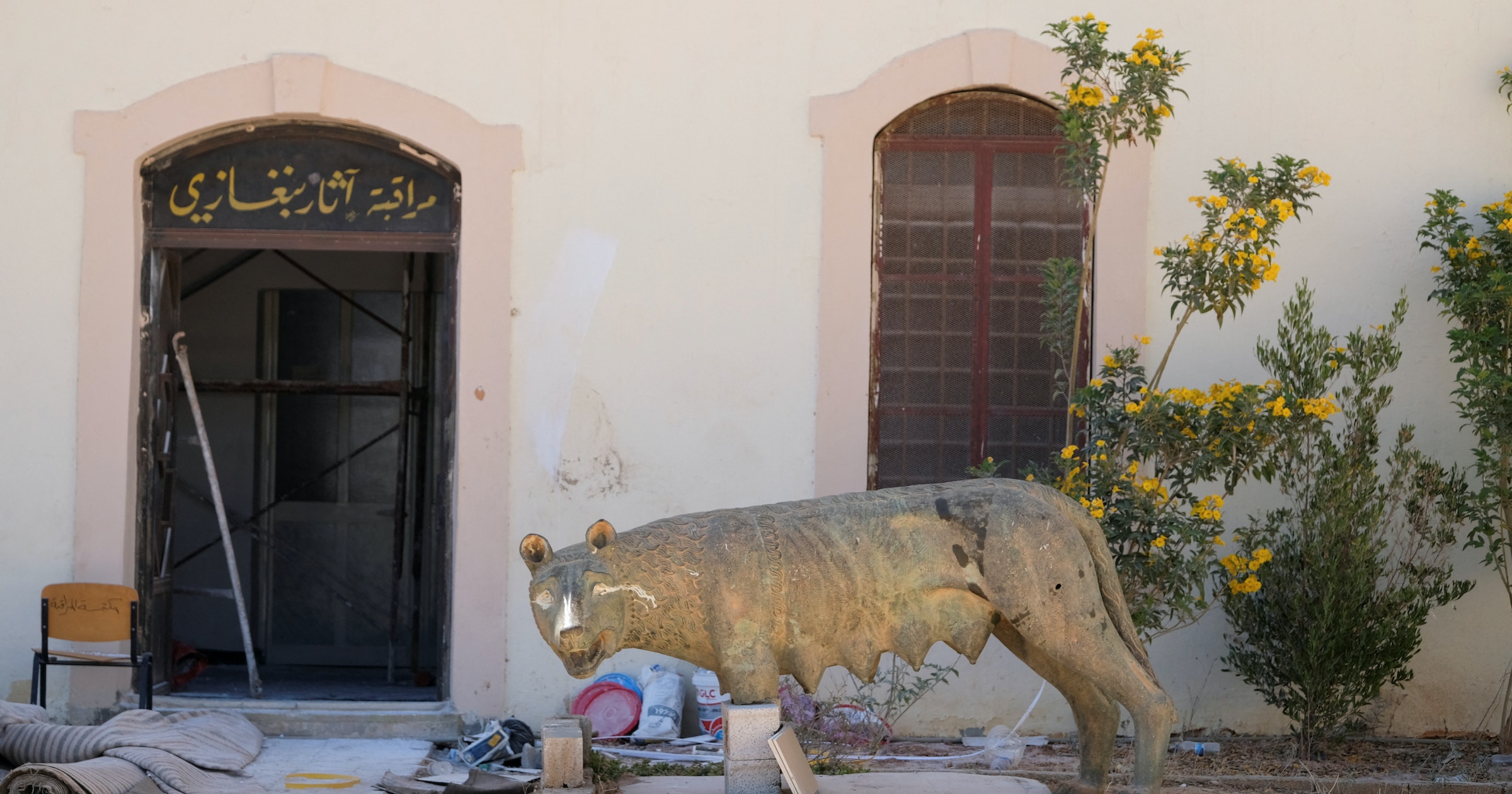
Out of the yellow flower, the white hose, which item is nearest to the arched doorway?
the white hose

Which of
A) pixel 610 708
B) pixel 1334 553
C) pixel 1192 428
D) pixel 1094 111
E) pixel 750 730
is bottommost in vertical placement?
pixel 610 708

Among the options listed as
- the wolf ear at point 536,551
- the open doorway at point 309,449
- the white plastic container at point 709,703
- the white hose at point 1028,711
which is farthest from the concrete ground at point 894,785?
the open doorway at point 309,449

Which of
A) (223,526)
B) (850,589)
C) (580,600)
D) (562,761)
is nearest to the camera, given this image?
(580,600)

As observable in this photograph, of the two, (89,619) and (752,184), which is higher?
(752,184)

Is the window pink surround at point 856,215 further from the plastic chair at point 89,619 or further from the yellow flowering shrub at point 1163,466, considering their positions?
the plastic chair at point 89,619

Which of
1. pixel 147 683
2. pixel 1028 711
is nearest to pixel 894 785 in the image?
pixel 1028 711

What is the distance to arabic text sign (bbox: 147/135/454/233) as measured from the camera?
6953 mm

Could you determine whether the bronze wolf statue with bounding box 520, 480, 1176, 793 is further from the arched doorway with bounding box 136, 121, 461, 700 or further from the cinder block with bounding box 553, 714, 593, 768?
the arched doorway with bounding box 136, 121, 461, 700

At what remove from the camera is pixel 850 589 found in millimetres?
4227

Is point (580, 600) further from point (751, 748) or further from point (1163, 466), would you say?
point (1163, 466)

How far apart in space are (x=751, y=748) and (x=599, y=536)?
30.4 inches

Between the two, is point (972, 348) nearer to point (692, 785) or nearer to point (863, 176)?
point (863, 176)

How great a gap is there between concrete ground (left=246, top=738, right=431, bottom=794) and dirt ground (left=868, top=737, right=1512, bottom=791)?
2.11 meters

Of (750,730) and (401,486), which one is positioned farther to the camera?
(401,486)
